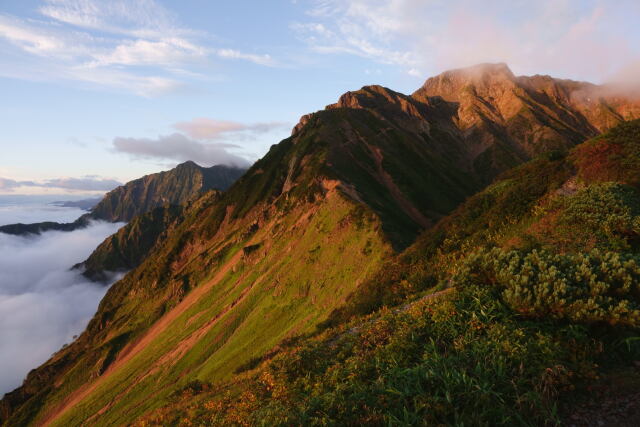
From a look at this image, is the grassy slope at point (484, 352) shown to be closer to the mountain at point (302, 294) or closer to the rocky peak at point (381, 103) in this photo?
the mountain at point (302, 294)

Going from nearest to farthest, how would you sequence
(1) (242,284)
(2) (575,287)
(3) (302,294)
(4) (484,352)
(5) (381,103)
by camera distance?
(4) (484,352) → (2) (575,287) → (3) (302,294) → (1) (242,284) → (5) (381,103)

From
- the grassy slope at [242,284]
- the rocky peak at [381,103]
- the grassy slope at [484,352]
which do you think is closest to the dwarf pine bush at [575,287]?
the grassy slope at [484,352]

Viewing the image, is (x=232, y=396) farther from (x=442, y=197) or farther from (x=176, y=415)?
(x=442, y=197)

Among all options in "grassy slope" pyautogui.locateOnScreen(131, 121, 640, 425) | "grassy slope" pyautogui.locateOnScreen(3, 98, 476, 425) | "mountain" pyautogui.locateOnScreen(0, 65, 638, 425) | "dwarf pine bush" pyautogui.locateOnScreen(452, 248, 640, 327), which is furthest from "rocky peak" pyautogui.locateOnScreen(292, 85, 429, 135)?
"dwarf pine bush" pyautogui.locateOnScreen(452, 248, 640, 327)

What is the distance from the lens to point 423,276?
19469 millimetres

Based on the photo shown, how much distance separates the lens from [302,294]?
144 ft

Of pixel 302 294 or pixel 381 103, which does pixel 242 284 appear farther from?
pixel 381 103

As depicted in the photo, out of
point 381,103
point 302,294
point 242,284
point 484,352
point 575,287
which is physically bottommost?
point 242,284

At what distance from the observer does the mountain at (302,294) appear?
9195 mm

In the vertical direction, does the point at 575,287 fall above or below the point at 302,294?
above

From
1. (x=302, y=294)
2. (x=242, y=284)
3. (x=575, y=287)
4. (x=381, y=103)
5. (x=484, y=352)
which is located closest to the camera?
(x=484, y=352)

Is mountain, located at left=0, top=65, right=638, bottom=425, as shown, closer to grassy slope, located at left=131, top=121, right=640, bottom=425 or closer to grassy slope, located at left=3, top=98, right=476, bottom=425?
grassy slope, located at left=131, top=121, right=640, bottom=425

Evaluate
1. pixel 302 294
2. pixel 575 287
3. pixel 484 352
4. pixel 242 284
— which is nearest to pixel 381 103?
pixel 242 284

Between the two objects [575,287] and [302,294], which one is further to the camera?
[302,294]
